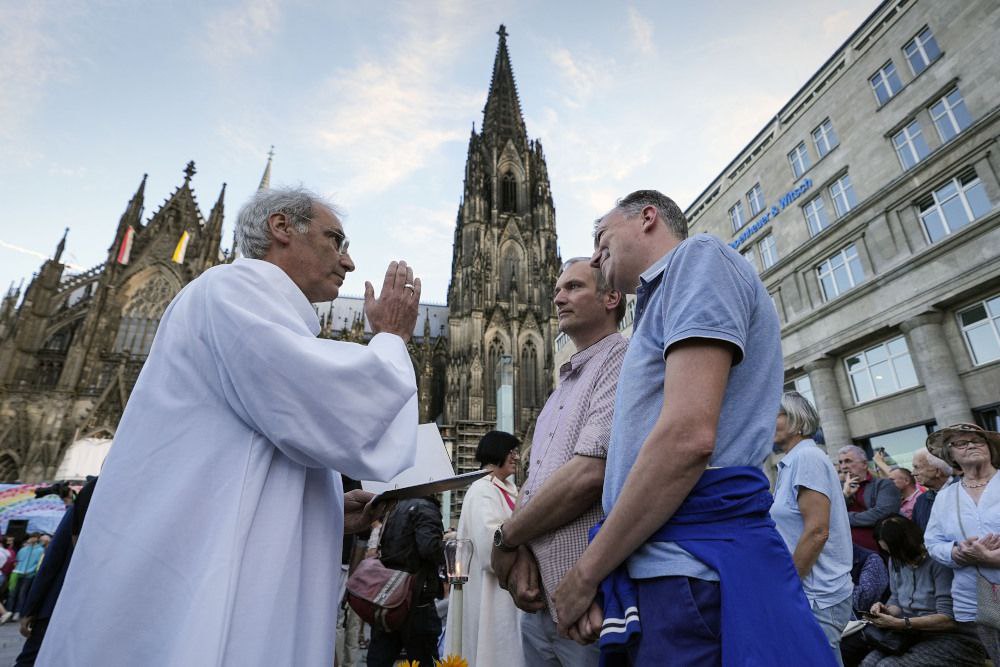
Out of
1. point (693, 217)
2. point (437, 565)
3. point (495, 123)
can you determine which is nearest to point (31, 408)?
point (437, 565)

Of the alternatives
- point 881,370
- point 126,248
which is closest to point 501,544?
point 881,370

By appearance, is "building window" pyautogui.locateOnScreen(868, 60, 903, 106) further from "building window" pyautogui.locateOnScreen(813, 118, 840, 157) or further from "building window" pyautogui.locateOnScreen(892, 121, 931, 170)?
"building window" pyautogui.locateOnScreen(813, 118, 840, 157)

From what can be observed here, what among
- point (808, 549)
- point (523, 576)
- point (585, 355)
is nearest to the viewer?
point (523, 576)

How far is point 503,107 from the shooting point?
44.2m

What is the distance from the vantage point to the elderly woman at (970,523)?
116 inches

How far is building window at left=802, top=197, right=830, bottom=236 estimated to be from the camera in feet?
48.8

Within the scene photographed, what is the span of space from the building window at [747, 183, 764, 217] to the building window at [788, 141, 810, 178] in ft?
4.49

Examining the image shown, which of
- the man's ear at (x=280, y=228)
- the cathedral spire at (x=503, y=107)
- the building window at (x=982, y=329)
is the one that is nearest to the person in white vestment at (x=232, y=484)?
the man's ear at (x=280, y=228)

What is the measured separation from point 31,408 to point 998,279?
1467 inches

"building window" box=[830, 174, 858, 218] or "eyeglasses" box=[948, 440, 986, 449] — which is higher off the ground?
"building window" box=[830, 174, 858, 218]

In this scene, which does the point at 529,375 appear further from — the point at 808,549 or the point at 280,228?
the point at 280,228

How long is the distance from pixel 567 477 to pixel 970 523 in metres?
3.19

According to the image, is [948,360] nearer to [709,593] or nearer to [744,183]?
[744,183]

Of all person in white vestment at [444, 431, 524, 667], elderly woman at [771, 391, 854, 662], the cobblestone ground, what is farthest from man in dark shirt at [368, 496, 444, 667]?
the cobblestone ground
